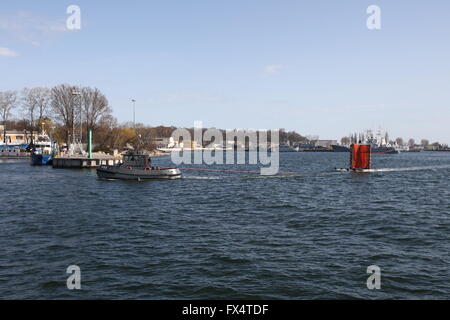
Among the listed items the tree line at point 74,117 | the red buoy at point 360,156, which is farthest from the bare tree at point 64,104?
the red buoy at point 360,156

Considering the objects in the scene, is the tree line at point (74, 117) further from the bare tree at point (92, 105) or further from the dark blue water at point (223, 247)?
the dark blue water at point (223, 247)

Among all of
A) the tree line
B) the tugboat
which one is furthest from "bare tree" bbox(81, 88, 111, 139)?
the tugboat

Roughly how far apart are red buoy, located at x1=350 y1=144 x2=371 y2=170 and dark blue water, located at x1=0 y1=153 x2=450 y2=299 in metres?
35.7

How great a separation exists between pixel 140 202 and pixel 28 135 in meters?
135

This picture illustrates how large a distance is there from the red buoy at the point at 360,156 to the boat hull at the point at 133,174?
121ft

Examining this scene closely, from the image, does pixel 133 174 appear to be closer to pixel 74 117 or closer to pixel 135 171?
pixel 135 171

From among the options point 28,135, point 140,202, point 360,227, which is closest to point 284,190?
→ point 140,202

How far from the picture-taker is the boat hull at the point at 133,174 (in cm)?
5681

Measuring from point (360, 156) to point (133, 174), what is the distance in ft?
145

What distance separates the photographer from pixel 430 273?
17125 millimetres

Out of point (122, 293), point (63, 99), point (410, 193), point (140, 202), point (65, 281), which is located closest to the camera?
point (122, 293)

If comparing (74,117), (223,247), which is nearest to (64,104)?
(74,117)
